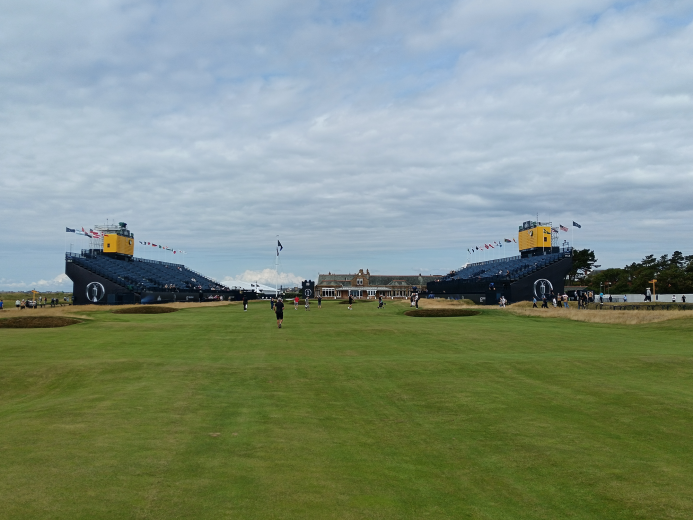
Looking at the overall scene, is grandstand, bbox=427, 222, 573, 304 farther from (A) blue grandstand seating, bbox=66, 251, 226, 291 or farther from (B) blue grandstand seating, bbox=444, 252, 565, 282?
(A) blue grandstand seating, bbox=66, 251, 226, 291

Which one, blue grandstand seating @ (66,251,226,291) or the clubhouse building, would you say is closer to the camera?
blue grandstand seating @ (66,251,226,291)

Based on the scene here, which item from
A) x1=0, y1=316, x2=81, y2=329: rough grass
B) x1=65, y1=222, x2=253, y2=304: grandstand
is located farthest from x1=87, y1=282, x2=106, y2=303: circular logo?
x1=0, y1=316, x2=81, y2=329: rough grass

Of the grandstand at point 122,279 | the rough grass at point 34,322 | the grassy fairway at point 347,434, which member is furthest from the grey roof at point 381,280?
the grassy fairway at point 347,434

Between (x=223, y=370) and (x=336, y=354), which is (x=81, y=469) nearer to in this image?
(x=223, y=370)

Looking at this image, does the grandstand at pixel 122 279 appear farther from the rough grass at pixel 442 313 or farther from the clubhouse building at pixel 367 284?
the rough grass at pixel 442 313

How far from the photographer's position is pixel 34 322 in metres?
33.1

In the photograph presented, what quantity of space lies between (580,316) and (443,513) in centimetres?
3601

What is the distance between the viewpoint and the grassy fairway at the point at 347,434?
6.77 metres

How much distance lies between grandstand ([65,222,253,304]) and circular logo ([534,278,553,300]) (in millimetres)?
54684

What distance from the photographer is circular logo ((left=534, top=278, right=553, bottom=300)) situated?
75.0 meters

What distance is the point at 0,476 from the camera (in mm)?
7395

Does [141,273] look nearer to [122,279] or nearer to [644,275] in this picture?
[122,279]

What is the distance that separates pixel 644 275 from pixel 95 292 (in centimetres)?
9605

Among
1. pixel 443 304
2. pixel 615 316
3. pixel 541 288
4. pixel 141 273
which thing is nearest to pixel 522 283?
pixel 541 288
